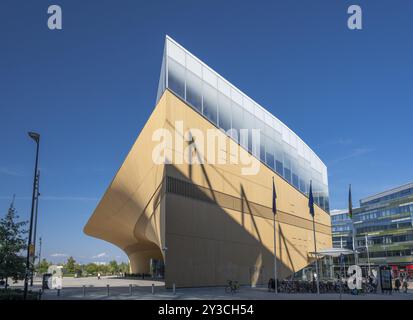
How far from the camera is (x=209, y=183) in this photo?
37656 millimetres

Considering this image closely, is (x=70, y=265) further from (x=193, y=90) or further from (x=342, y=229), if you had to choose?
(x=193, y=90)

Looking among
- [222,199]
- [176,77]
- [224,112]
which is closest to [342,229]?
[224,112]

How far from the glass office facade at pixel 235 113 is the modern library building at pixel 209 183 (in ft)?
0.35

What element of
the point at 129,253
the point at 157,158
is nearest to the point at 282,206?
the point at 157,158

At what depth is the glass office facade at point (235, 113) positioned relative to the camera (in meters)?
36.5

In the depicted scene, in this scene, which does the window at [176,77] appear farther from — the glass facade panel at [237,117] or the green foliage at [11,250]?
the green foliage at [11,250]

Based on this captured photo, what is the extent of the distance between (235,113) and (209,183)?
9846 mm

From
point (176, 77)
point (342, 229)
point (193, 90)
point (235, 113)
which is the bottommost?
point (342, 229)

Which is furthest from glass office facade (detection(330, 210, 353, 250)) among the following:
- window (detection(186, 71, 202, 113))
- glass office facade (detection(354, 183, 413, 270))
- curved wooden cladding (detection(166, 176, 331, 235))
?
window (detection(186, 71, 202, 113))

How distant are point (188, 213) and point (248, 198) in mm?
10212

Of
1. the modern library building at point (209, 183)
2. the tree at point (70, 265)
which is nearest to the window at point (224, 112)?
the modern library building at point (209, 183)

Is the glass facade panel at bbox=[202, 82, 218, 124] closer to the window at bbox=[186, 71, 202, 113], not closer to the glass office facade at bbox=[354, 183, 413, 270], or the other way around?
the window at bbox=[186, 71, 202, 113]

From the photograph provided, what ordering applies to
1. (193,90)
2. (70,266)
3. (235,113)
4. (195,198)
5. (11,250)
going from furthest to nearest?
(70,266) < (235,113) < (193,90) < (195,198) < (11,250)

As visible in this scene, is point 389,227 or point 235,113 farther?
point 389,227
